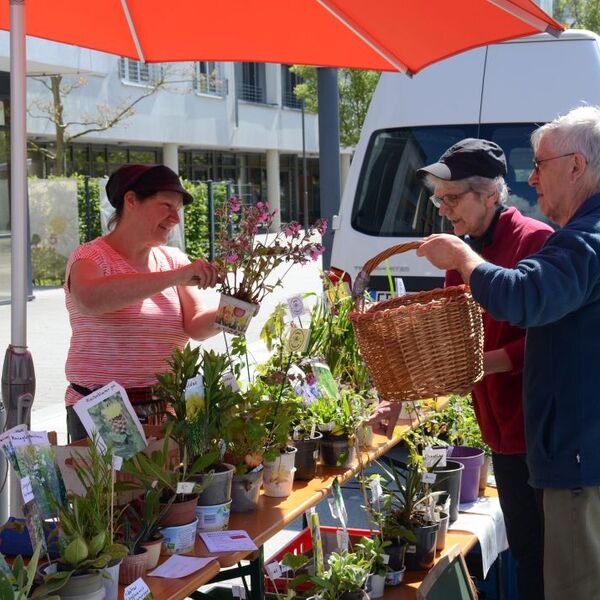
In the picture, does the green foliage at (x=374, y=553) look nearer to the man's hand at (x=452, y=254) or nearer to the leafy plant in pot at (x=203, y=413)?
the leafy plant in pot at (x=203, y=413)

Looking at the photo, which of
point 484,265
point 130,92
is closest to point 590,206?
point 484,265

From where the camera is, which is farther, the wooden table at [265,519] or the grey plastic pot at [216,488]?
the grey plastic pot at [216,488]

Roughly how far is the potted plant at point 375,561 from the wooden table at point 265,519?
22cm

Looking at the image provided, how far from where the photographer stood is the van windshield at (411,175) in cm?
659

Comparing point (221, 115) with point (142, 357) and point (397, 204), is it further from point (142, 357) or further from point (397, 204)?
point (142, 357)

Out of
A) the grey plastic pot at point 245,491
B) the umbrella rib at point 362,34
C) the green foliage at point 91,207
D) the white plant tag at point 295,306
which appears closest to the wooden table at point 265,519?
the grey plastic pot at point 245,491

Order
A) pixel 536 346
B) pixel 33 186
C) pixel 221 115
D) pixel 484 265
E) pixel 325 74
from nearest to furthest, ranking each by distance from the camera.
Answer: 1. pixel 484 265
2. pixel 536 346
3. pixel 325 74
4. pixel 33 186
5. pixel 221 115

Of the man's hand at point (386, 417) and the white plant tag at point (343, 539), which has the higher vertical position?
the man's hand at point (386, 417)

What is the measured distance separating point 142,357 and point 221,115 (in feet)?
87.9

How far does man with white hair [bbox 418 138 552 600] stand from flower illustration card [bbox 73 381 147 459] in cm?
117

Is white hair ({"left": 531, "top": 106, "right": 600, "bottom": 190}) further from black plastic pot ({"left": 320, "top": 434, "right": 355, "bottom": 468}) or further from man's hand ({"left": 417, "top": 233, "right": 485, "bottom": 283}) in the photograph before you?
black plastic pot ({"left": 320, "top": 434, "right": 355, "bottom": 468})

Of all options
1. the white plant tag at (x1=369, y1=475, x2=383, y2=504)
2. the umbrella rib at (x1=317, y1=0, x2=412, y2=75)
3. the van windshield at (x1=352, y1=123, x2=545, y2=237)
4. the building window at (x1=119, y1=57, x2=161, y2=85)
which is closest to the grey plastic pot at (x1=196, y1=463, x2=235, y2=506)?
the white plant tag at (x1=369, y1=475, x2=383, y2=504)

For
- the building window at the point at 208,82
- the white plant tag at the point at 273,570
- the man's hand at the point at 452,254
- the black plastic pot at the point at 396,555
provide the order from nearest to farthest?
the man's hand at the point at 452,254 → the white plant tag at the point at 273,570 → the black plastic pot at the point at 396,555 → the building window at the point at 208,82

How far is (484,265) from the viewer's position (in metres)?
2.48
